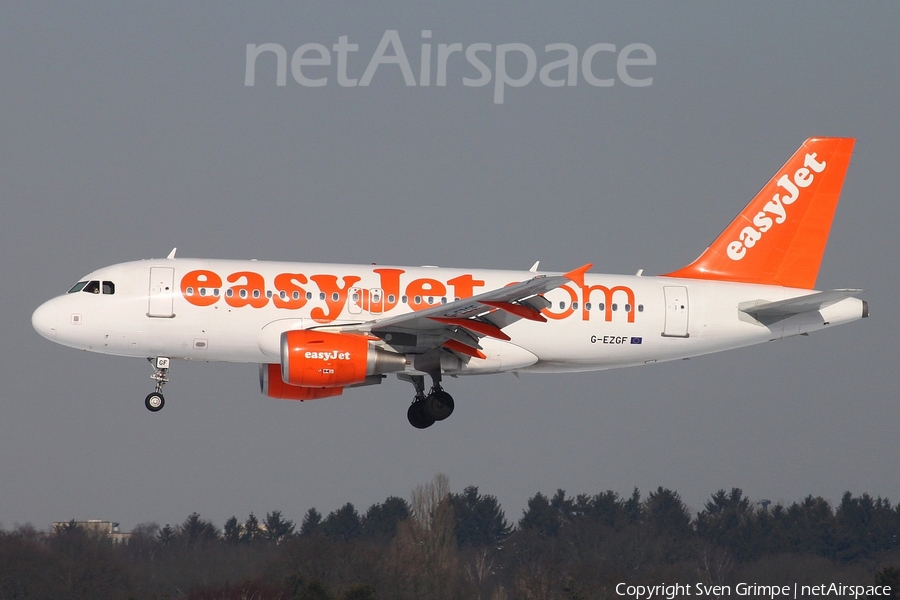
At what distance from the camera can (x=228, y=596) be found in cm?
6750

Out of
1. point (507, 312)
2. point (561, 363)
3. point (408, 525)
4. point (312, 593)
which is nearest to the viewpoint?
point (507, 312)

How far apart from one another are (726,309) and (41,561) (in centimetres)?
5039

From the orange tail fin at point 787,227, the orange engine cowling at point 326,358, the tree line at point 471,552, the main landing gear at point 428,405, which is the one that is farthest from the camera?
the tree line at point 471,552

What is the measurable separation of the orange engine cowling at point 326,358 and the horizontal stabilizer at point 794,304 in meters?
11.4

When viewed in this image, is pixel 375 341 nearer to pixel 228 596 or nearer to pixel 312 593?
pixel 312 593

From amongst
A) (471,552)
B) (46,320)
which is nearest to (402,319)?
(46,320)

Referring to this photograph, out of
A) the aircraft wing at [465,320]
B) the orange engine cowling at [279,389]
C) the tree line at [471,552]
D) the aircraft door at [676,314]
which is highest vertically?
the aircraft door at [676,314]

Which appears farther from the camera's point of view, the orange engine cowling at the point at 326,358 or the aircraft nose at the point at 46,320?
the aircraft nose at the point at 46,320

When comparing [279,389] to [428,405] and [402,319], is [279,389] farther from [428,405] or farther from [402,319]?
[402,319]

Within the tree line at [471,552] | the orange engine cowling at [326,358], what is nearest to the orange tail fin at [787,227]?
the orange engine cowling at [326,358]

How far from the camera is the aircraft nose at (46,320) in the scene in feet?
116

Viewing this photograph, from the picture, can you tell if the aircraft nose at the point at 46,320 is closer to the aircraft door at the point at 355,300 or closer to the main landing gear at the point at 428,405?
the aircraft door at the point at 355,300

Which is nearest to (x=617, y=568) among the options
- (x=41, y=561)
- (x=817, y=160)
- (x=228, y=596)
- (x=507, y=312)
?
(x=228, y=596)

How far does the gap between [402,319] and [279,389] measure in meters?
6.26
